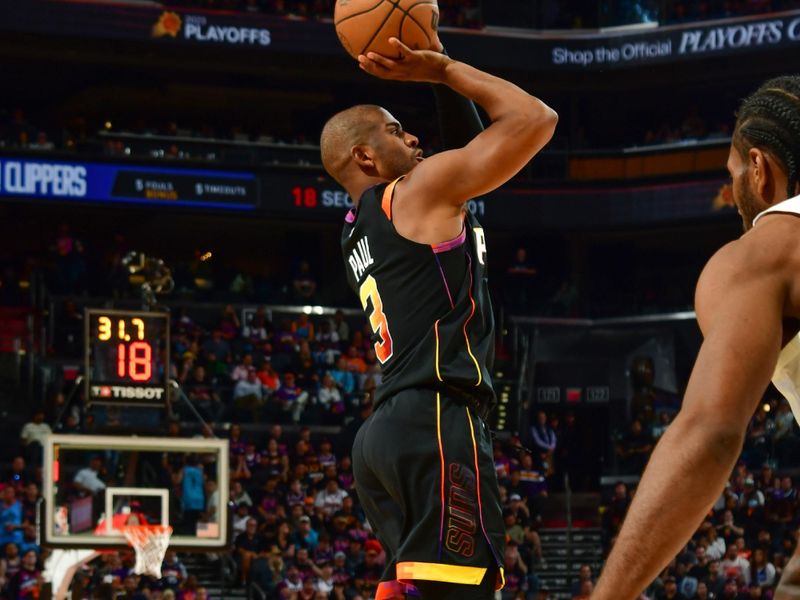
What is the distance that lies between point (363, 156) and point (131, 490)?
9.20m

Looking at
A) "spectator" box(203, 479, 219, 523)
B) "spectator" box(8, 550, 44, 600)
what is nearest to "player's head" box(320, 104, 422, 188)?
"spectator" box(203, 479, 219, 523)

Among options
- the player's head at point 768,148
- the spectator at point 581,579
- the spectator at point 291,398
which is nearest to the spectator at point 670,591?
the spectator at point 581,579

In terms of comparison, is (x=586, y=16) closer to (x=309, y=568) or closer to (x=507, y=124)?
(x=309, y=568)

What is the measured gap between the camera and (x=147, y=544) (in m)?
13.5

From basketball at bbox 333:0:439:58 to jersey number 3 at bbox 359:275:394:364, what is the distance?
0.80 meters

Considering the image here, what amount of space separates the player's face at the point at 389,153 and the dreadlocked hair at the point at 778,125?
2265 mm

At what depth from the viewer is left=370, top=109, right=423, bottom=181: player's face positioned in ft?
17.5

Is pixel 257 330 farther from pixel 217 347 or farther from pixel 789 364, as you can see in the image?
pixel 789 364

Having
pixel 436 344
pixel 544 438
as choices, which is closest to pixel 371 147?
pixel 436 344

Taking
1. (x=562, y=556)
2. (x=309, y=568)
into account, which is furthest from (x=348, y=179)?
(x=562, y=556)

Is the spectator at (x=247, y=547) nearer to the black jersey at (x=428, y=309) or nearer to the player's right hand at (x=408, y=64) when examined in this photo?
the black jersey at (x=428, y=309)

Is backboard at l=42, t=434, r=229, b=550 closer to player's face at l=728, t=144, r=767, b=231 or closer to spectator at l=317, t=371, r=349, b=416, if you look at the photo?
spectator at l=317, t=371, r=349, b=416

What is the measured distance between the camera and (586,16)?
32.0m

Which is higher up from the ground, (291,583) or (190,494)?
(190,494)
